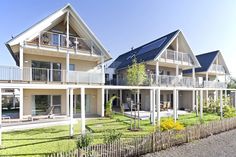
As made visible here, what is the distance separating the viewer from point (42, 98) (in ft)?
64.4

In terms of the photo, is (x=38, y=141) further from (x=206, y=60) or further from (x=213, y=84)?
(x=206, y=60)

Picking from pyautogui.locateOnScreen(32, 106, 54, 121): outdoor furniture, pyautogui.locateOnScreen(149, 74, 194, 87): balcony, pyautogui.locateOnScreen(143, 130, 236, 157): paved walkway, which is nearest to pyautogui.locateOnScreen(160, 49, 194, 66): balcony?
pyautogui.locateOnScreen(149, 74, 194, 87): balcony

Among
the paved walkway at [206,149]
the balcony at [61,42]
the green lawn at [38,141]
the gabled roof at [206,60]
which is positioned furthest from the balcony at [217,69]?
the green lawn at [38,141]

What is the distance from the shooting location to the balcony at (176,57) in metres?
26.1

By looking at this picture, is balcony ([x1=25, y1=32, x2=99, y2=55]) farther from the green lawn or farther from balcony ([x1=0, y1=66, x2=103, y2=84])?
the green lawn

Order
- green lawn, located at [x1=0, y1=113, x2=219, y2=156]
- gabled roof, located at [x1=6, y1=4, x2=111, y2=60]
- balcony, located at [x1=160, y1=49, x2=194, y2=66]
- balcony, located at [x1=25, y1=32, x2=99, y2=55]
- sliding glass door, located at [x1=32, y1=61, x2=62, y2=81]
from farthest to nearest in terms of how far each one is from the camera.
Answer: balcony, located at [x1=160, y1=49, x2=194, y2=66] < sliding glass door, located at [x1=32, y1=61, x2=62, y2=81] < balcony, located at [x1=25, y1=32, x2=99, y2=55] < gabled roof, located at [x1=6, y1=4, x2=111, y2=60] < green lawn, located at [x1=0, y1=113, x2=219, y2=156]

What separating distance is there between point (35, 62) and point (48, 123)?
6.85 meters

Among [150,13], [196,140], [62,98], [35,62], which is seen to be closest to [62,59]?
[35,62]

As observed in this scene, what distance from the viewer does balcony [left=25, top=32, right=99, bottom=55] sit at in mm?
18375

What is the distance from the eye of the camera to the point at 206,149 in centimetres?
1047

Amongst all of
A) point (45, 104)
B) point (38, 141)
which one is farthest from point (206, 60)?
point (38, 141)

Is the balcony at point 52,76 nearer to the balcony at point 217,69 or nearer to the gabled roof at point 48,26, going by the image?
the gabled roof at point 48,26

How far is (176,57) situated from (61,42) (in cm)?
1561

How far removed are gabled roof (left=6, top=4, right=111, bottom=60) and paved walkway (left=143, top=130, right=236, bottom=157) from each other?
13.6 metres
